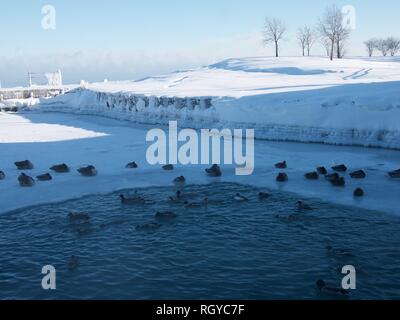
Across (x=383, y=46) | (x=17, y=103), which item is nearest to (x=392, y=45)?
(x=383, y=46)

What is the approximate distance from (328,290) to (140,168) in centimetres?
983

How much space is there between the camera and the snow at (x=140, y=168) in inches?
497

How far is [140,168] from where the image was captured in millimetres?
16156

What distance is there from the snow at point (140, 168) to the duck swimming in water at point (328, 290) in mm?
4164

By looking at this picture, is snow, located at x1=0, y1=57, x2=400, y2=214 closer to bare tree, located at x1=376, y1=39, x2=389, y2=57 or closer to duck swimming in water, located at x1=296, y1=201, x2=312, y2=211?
duck swimming in water, located at x1=296, y1=201, x2=312, y2=211

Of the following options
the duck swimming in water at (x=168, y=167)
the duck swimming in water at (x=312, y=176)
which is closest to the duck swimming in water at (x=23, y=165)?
the duck swimming in water at (x=168, y=167)

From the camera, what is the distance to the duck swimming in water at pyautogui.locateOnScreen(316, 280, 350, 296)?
7203mm

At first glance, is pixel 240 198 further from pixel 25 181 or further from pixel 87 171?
pixel 25 181

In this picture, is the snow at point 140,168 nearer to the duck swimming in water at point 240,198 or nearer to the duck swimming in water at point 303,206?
the duck swimming in water at point 303,206

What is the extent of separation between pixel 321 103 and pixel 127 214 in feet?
41.3

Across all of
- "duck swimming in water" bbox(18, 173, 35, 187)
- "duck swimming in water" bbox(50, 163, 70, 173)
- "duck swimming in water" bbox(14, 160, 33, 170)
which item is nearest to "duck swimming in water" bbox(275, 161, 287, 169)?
"duck swimming in water" bbox(50, 163, 70, 173)

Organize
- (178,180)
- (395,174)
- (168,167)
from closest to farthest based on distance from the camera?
1. (395,174)
2. (178,180)
3. (168,167)
